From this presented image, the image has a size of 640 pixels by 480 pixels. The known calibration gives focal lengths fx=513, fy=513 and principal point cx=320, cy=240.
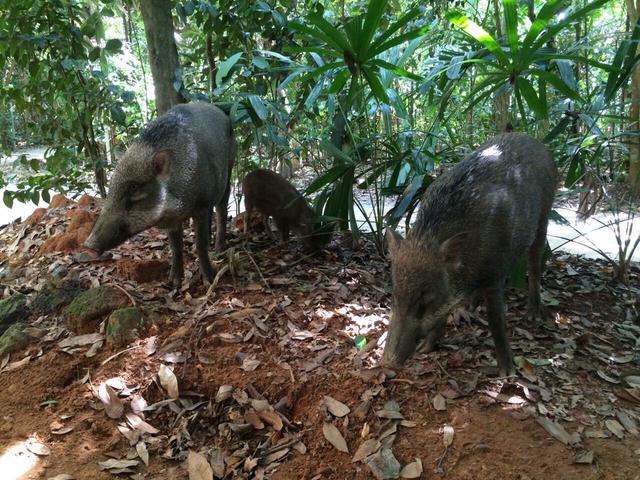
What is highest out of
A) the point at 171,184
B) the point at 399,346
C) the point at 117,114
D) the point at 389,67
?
the point at 389,67

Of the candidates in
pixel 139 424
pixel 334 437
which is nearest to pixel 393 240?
pixel 334 437

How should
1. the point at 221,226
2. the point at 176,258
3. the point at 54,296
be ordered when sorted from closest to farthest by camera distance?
the point at 54,296 → the point at 176,258 → the point at 221,226

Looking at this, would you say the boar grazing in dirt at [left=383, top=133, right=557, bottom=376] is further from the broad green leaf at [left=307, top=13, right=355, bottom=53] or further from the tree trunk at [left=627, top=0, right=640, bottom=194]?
the tree trunk at [left=627, top=0, right=640, bottom=194]

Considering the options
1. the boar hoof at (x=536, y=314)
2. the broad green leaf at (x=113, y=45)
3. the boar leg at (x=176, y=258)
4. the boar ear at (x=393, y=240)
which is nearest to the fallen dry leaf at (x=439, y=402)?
the boar ear at (x=393, y=240)

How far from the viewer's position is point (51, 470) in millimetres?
2463

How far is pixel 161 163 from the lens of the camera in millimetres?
3367

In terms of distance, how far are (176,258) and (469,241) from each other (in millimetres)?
2187

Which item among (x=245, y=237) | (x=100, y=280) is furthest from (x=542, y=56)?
(x=100, y=280)

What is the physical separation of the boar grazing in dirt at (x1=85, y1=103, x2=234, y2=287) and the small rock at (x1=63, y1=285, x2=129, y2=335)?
424mm

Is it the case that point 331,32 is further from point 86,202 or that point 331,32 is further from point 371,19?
point 86,202

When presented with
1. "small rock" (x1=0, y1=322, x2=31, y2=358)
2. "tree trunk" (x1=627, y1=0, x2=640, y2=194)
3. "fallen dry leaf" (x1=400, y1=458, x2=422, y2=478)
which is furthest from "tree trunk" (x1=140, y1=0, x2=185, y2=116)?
"tree trunk" (x1=627, y1=0, x2=640, y2=194)

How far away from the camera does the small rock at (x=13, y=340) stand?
3.30 m

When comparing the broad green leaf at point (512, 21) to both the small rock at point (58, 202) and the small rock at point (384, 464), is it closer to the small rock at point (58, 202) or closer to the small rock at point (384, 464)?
the small rock at point (384, 464)

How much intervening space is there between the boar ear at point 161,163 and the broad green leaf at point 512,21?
2.31 m
